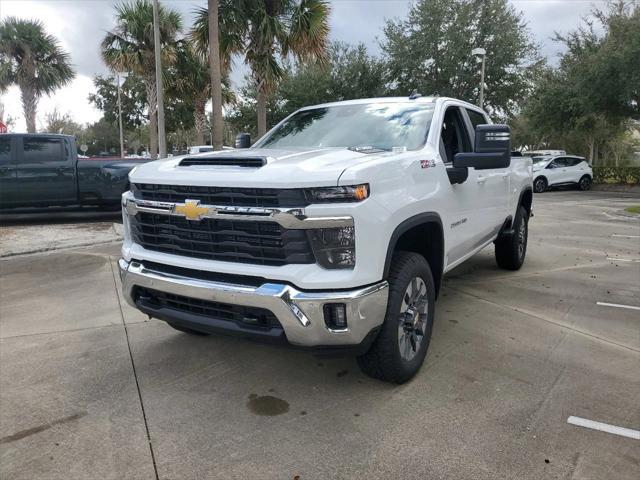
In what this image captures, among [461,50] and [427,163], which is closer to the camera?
[427,163]

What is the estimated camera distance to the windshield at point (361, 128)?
159 inches

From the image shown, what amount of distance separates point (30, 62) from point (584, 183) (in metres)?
26.8

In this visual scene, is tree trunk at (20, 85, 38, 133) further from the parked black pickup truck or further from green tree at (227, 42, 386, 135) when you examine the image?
the parked black pickup truck

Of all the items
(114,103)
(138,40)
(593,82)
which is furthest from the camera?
(114,103)

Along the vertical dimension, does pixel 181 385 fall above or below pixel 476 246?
below

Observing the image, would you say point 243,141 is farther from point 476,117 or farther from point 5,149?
point 5,149

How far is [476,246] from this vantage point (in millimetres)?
5070

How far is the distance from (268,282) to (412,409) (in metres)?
1.18

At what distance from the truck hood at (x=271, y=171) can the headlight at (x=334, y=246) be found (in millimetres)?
257

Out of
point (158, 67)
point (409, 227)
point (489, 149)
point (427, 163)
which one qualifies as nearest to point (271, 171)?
point (409, 227)

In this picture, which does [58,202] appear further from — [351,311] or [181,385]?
[351,311]

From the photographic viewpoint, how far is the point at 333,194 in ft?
9.20

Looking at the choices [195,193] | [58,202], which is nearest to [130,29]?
[58,202]

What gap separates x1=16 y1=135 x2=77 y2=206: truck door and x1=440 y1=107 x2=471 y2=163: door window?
8.67 metres
